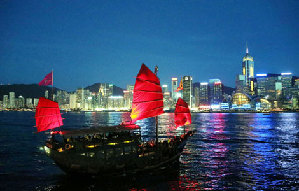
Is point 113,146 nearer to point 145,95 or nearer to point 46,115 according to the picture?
point 145,95

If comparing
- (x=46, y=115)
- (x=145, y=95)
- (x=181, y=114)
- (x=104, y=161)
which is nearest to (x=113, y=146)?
(x=104, y=161)

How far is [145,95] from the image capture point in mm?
27812

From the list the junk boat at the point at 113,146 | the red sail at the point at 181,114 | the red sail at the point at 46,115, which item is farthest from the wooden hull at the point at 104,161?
→ the red sail at the point at 181,114

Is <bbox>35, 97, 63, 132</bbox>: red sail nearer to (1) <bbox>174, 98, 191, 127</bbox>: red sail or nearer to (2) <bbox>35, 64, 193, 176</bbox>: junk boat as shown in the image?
(2) <bbox>35, 64, 193, 176</bbox>: junk boat

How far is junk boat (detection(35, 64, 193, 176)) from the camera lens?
21922 millimetres

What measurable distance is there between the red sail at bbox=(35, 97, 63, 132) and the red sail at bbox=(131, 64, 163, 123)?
28.4ft

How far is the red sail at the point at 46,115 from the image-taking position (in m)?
28.0

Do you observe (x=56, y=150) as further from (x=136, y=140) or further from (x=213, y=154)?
(x=213, y=154)

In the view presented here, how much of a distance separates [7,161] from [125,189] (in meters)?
17.8

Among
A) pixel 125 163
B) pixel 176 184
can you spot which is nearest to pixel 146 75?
pixel 125 163

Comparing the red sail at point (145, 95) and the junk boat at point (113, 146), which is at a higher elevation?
the red sail at point (145, 95)

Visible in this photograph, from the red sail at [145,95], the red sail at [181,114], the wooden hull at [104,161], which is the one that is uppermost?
the red sail at [145,95]

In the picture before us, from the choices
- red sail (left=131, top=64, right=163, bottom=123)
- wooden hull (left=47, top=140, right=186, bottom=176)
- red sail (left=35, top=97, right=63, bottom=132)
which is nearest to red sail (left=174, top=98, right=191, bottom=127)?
red sail (left=131, top=64, right=163, bottom=123)

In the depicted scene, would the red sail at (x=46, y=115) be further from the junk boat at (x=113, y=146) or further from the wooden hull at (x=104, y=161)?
the wooden hull at (x=104, y=161)
